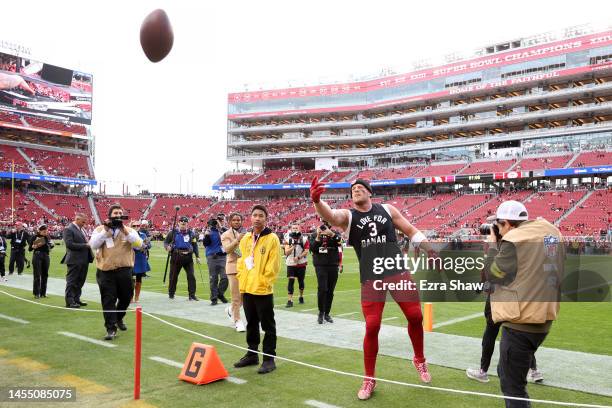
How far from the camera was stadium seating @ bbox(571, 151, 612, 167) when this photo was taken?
146 ft

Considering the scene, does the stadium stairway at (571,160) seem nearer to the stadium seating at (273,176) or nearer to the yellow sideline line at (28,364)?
the stadium seating at (273,176)

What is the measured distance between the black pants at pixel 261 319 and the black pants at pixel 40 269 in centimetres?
719

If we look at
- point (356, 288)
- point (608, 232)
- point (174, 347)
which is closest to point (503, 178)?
point (608, 232)

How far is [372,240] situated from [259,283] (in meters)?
1.56

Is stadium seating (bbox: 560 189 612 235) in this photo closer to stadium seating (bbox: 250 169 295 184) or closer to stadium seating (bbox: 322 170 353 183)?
stadium seating (bbox: 322 170 353 183)

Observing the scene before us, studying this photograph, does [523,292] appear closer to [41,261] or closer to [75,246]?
[75,246]

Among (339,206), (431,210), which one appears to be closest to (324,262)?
(431,210)

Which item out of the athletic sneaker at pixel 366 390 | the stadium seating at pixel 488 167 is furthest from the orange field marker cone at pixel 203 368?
the stadium seating at pixel 488 167

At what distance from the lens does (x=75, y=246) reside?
9.45m

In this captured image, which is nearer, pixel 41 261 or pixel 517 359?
pixel 517 359

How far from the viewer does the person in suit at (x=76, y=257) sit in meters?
9.51

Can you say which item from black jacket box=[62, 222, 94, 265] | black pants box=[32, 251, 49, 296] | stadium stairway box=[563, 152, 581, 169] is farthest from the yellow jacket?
stadium stairway box=[563, 152, 581, 169]

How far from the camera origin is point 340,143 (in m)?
69.8

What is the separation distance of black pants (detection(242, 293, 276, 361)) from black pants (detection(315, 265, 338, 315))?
258cm
